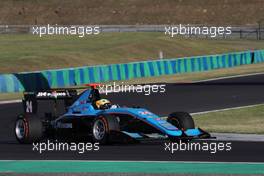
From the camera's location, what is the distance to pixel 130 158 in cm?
1530

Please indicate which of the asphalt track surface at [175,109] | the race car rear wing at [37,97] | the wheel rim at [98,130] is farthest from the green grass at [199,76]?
the wheel rim at [98,130]

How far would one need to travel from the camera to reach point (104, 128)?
16.9m

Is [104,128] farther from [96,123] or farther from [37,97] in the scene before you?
[37,97]

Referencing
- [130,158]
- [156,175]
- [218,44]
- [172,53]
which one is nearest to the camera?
[156,175]

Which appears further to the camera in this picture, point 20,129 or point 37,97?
point 20,129

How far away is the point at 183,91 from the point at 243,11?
6921 centimetres

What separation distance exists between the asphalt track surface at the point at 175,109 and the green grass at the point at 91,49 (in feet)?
39.7

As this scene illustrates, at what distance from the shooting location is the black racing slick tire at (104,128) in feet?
55.0

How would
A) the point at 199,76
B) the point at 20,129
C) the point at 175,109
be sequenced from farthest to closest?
1. the point at 199,76
2. the point at 175,109
3. the point at 20,129

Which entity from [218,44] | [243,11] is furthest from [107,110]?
[243,11]

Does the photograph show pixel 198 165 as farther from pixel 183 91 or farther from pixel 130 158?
pixel 183 91

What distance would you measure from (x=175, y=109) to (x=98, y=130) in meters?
9.28

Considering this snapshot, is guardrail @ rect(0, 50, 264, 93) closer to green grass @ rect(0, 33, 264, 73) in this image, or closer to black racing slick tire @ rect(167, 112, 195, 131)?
green grass @ rect(0, 33, 264, 73)

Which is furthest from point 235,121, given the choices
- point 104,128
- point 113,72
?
point 113,72
